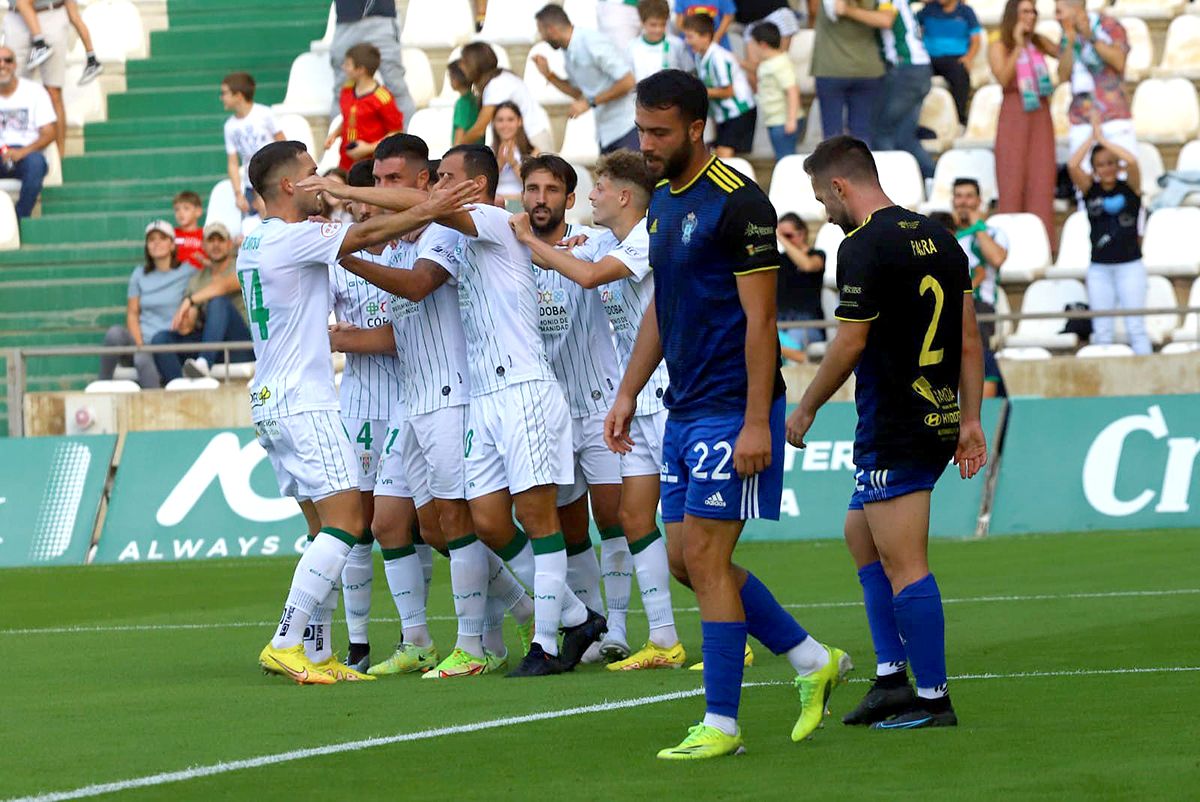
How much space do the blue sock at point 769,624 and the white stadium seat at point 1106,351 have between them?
11.6 m

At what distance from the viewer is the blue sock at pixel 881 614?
795 cm

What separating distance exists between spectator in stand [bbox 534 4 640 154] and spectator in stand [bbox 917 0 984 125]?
10.4ft

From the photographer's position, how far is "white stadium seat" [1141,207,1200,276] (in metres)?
20.0

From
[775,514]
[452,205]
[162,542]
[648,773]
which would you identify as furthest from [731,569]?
[162,542]

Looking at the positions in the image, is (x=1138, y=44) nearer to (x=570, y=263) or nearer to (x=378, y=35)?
(x=378, y=35)

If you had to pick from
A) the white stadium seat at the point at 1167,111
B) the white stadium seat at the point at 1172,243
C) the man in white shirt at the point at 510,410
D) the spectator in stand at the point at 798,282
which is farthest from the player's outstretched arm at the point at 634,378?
the white stadium seat at the point at 1167,111

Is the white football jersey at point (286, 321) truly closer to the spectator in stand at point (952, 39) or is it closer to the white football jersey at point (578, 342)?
the white football jersey at point (578, 342)

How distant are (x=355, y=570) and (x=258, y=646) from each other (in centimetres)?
113

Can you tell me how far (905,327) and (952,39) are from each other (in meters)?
15.0

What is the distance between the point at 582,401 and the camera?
35.3ft

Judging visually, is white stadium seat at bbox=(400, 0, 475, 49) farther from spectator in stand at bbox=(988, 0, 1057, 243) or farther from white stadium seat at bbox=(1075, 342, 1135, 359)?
white stadium seat at bbox=(1075, 342, 1135, 359)

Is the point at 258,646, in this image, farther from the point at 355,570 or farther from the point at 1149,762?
the point at 1149,762

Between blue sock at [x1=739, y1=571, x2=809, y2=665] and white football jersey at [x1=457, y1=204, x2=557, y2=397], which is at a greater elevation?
white football jersey at [x1=457, y1=204, x2=557, y2=397]

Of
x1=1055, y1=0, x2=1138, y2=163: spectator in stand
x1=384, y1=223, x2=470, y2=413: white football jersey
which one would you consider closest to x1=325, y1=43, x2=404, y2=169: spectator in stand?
x1=1055, y1=0, x2=1138, y2=163: spectator in stand
